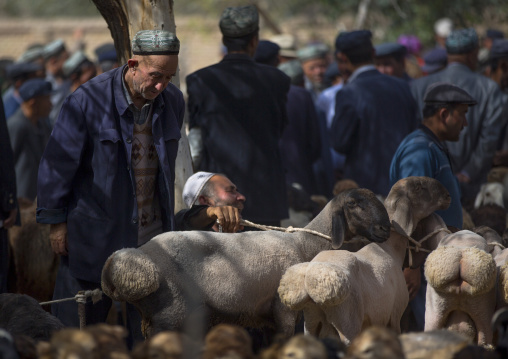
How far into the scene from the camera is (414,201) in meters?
5.18

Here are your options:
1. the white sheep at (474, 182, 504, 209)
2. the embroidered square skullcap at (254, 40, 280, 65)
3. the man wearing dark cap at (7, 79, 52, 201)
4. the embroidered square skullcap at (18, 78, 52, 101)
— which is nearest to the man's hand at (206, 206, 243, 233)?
the white sheep at (474, 182, 504, 209)

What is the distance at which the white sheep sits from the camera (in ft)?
23.3

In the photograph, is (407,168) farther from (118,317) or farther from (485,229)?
(118,317)

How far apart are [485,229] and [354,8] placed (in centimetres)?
1391

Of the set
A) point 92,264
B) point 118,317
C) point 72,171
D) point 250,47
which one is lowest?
point 118,317

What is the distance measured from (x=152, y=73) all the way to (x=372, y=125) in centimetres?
316

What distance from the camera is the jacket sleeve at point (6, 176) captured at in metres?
6.11

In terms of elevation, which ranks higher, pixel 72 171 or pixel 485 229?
pixel 72 171

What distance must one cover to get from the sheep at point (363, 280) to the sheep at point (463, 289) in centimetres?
27

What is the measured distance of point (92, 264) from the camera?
197 inches

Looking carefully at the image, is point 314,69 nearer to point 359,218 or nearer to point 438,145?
point 438,145

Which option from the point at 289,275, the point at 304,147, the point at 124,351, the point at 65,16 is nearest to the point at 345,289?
the point at 289,275

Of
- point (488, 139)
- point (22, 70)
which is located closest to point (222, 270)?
point (488, 139)

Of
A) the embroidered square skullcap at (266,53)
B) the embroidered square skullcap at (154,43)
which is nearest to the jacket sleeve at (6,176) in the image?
the embroidered square skullcap at (154,43)
